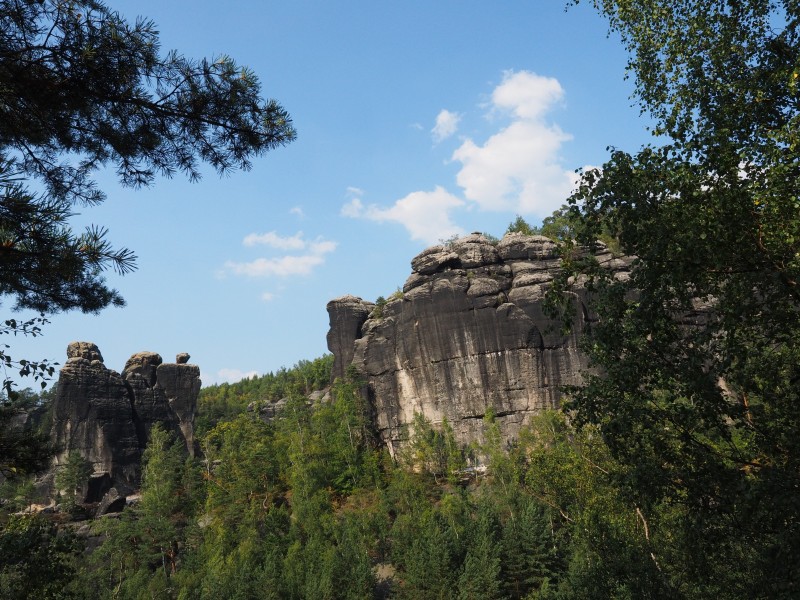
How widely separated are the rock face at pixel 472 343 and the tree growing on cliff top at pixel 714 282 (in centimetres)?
4401

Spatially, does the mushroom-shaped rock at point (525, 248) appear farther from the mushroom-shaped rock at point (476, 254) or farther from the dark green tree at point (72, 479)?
the dark green tree at point (72, 479)

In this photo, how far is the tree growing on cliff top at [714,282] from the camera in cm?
720

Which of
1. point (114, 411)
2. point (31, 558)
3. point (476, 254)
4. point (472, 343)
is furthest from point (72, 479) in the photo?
point (31, 558)

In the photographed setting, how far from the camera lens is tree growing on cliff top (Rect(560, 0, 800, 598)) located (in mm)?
7199

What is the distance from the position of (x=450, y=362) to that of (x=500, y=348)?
4759 mm

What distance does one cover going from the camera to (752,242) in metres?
7.59

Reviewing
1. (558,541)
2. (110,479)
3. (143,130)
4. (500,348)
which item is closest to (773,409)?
(143,130)

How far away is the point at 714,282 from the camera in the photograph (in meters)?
8.12

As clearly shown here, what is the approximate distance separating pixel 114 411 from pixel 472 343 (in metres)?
38.3

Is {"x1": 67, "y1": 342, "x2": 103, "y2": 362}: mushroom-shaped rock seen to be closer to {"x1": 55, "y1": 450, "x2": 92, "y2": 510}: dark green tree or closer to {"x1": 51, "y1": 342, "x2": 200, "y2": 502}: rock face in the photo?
{"x1": 51, "y1": 342, "x2": 200, "y2": 502}: rock face

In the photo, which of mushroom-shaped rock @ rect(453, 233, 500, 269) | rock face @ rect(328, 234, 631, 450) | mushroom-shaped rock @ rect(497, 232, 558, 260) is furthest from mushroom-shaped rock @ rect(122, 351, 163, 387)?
mushroom-shaped rock @ rect(497, 232, 558, 260)

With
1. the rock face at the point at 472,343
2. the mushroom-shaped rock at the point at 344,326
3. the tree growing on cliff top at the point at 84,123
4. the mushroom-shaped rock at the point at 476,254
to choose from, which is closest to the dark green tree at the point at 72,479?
the mushroom-shaped rock at the point at 344,326

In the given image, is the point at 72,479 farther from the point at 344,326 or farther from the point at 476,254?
the point at 476,254

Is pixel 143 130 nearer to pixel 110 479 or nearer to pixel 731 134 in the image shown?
pixel 731 134
